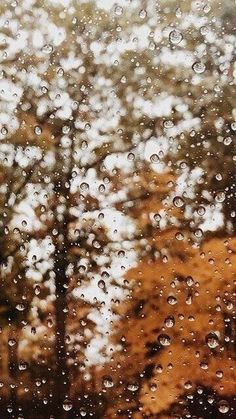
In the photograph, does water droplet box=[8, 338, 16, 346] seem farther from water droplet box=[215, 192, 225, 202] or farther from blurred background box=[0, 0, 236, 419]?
water droplet box=[215, 192, 225, 202]

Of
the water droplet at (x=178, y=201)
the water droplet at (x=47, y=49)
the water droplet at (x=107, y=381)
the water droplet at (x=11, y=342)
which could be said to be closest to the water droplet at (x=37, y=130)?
the water droplet at (x=47, y=49)

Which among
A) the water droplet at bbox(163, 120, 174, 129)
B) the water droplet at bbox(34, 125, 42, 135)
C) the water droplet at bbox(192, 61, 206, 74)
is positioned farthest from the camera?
the water droplet at bbox(34, 125, 42, 135)

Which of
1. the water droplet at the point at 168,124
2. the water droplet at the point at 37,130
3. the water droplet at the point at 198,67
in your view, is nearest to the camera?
the water droplet at the point at 198,67

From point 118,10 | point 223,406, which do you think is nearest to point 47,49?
point 118,10

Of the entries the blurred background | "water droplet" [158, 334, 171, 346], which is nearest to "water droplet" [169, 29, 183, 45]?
the blurred background

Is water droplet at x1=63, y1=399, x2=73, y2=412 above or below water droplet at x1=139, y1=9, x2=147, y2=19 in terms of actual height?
below

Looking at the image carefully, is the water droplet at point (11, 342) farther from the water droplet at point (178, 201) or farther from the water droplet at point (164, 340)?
the water droplet at point (178, 201)

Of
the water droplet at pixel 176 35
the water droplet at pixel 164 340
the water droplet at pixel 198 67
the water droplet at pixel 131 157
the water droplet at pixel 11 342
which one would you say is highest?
the water droplet at pixel 176 35

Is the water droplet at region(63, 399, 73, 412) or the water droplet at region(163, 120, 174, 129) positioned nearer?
the water droplet at region(63, 399, 73, 412)
